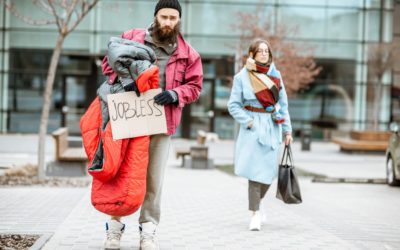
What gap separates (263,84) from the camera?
8.55m

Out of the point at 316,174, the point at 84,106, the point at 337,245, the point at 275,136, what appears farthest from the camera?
the point at 84,106

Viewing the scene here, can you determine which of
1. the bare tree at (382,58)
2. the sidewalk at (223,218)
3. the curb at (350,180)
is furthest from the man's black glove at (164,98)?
the bare tree at (382,58)

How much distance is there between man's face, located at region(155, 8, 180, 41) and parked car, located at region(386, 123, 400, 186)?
891 centimetres

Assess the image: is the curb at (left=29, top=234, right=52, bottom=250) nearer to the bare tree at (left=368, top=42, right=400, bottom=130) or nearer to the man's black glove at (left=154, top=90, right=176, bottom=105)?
the man's black glove at (left=154, top=90, right=176, bottom=105)

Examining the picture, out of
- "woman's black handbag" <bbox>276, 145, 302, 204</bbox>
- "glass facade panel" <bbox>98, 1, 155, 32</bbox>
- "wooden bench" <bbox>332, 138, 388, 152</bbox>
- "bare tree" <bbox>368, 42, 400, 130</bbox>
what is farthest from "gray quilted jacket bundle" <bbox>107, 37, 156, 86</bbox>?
"glass facade panel" <bbox>98, 1, 155, 32</bbox>

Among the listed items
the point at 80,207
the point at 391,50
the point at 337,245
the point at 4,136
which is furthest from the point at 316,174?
the point at 4,136

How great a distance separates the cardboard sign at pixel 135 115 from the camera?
6.21 metres

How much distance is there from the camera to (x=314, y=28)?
36.2 metres

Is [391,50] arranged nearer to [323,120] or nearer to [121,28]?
[323,120]

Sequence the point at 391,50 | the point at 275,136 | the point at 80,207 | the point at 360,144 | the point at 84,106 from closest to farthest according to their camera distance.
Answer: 1. the point at 275,136
2. the point at 80,207
3. the point at 360,144
4. the point at 391,50
5. the point at 84,106

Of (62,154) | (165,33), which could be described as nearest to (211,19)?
(62,154)

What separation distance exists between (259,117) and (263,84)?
33cm

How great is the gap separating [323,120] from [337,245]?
28950 millimetres

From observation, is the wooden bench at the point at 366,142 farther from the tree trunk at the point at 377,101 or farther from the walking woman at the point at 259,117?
the walking woman at the point at 259,117
